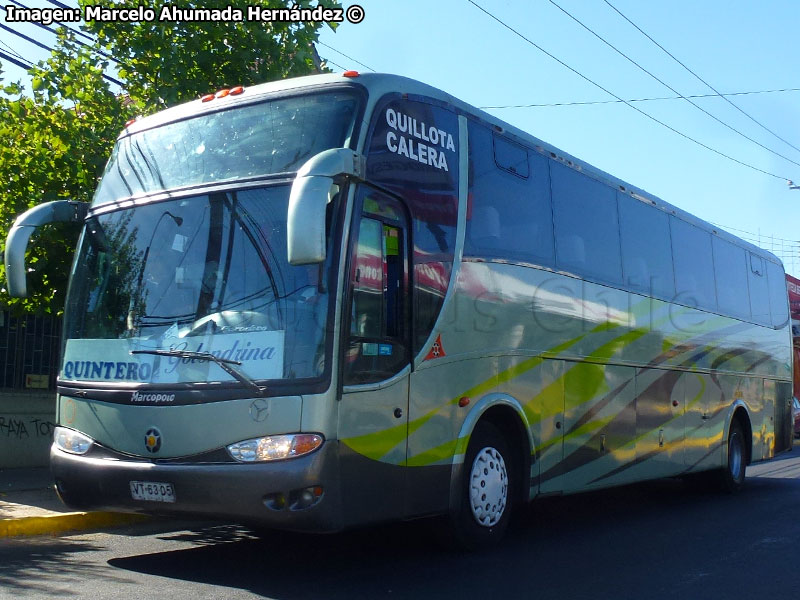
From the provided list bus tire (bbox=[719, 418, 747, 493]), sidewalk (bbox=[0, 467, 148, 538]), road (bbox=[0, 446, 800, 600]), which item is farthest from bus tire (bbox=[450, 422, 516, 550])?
bus tire (bbox=[719, 418, 747, 493])

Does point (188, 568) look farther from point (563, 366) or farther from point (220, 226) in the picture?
point (563, 366)

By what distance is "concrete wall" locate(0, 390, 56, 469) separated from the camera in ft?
42.6

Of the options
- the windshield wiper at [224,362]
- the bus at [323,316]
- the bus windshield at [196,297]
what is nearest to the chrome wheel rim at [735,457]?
the bus at [323,316]

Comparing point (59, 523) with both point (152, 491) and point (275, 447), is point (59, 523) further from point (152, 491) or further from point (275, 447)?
point (275, 447)

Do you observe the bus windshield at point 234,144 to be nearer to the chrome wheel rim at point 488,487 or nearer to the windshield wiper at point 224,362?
the windshield wiper at point 224,362

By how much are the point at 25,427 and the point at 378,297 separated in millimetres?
8297

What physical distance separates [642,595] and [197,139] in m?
4.64

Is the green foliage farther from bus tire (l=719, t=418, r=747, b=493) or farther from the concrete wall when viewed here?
bus tire (l=719, t=418, r=747, b=493)

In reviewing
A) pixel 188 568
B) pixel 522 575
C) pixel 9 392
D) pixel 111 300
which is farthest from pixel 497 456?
pixel 9 392

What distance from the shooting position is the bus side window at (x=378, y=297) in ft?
21.6

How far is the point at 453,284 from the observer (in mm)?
7664

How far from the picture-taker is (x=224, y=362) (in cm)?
641

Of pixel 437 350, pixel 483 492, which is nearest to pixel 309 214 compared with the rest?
pixel 437 350

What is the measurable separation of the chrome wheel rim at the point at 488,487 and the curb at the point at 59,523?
144 inches
